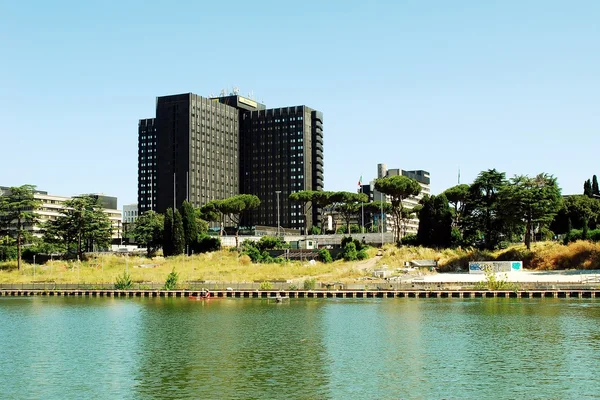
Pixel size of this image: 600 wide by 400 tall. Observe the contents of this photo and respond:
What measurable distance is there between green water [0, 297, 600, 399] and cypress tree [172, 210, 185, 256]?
57.7 metres

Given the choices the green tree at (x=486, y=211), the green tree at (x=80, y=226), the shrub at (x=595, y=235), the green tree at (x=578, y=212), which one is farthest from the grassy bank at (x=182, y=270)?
the green tree at (x=578, y=212)

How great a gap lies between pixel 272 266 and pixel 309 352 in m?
76.7

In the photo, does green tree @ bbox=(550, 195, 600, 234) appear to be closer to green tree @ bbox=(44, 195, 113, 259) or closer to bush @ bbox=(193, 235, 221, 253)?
bush @ bbox=(193, 235, 221, 253)

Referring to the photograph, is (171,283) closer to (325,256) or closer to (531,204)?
(325,256)

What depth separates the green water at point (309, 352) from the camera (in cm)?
4491

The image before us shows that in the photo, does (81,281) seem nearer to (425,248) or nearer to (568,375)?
(425,248)

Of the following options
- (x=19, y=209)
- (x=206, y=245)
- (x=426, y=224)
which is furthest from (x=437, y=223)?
(x=19, y=209)

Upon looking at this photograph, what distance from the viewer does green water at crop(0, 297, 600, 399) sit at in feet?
147

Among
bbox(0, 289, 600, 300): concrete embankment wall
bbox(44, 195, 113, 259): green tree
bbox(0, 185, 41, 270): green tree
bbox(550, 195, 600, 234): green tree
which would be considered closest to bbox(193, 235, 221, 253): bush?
bbox(44, 195, 113, 259): green tree

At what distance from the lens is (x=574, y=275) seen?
369 feet

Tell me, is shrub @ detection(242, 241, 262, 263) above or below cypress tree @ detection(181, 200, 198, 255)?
below

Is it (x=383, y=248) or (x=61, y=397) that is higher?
(x=383, y=248)

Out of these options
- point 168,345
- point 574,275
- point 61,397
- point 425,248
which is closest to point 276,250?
point 425,248

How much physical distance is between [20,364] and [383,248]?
99.4m
